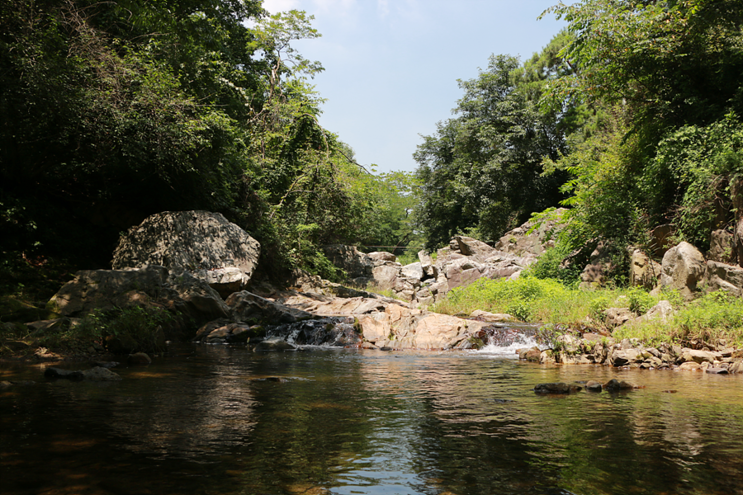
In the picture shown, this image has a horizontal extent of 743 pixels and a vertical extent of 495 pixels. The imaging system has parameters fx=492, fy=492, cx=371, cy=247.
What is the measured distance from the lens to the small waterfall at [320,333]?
13477 millimetres

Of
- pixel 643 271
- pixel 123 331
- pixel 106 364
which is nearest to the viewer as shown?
pixel 106 364

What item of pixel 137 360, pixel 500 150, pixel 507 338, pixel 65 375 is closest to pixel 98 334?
pixel 137 360

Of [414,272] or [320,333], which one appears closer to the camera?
[320,333]

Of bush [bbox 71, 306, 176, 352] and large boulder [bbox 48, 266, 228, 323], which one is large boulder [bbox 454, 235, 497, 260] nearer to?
large boulder [bbox 48, 266, 228, 323]

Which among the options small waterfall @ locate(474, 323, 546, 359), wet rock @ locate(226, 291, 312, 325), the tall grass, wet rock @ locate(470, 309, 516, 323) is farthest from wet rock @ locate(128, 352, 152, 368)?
wet rock @ locate(470, 309, 516, 323)

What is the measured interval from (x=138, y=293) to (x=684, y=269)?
13.6 m

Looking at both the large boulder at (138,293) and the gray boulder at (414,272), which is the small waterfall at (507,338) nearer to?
the large boulder at (138,293)

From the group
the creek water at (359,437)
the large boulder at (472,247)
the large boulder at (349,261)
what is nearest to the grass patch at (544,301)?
the creek water at (359,437)

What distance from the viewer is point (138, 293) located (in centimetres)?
1134

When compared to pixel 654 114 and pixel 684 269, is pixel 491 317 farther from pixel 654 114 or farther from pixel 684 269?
pixel 654 114

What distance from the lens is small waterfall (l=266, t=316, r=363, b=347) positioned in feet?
44.2

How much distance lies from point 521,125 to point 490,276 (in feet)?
52.2

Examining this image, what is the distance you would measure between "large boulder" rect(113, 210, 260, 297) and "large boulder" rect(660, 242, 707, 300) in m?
12.6

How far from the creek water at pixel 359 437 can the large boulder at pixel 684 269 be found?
21.2 ft
